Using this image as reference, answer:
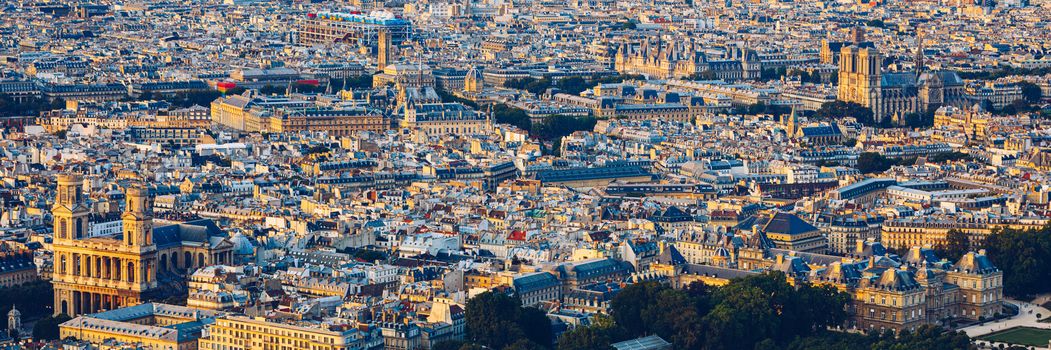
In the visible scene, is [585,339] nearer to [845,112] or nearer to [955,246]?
[955,246]

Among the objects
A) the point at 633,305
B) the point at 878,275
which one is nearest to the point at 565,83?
the point at 878,275

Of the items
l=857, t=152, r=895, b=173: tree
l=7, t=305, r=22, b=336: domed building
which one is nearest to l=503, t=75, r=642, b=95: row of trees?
l=857, t=152, r=895, b=173: tree

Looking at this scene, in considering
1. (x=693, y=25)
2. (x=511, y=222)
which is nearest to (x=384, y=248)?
(x=511, y=222)

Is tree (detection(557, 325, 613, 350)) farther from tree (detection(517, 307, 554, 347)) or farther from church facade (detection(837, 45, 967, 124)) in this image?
church facade (detection(837, 45, 967, 124))

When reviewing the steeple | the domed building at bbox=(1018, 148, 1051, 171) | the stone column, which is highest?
the steeple

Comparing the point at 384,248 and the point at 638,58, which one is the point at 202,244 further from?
the point at 638,58

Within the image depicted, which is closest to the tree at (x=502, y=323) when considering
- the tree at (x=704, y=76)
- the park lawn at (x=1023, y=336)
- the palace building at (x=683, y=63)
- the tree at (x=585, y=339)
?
the tree at (x=585, y=339)
